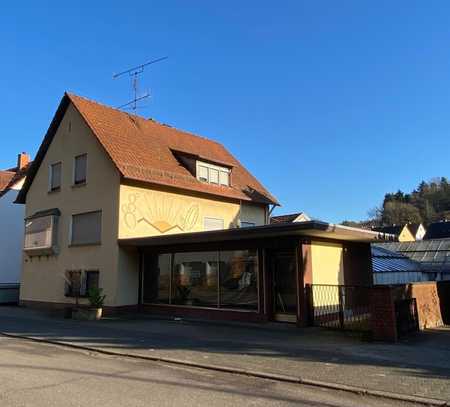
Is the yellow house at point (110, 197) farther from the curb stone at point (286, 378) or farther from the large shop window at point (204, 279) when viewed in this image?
the curb stone at point (286, 378)

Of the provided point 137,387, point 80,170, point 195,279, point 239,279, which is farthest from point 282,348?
point 80,170

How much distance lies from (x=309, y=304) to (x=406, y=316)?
2.96 m

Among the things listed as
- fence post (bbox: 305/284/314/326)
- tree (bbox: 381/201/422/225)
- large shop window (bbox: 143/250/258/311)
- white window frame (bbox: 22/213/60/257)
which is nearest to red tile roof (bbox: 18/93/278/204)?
large shop window (bbox: 143/250/258/311)

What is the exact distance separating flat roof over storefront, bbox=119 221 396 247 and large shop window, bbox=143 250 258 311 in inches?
28.6

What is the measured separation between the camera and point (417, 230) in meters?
96.0

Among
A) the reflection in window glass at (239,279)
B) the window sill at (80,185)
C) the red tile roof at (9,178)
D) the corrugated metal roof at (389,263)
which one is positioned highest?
the red tile roof at (9,178)

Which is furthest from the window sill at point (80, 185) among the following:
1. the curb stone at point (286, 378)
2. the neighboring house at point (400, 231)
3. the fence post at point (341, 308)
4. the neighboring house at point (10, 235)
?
the neighboring house at point (400, 231)

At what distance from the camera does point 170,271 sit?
19.4 meters

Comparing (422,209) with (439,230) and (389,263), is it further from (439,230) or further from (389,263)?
(389,263)

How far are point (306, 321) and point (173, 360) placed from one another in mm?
6187

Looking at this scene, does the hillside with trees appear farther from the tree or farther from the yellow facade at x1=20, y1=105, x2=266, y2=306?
the yellow facade at x1=20, y1=105, x2=266, y2=306

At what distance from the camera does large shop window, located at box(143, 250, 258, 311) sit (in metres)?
16.8

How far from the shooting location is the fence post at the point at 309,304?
587 inches

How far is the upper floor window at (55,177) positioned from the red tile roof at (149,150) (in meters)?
1.24
